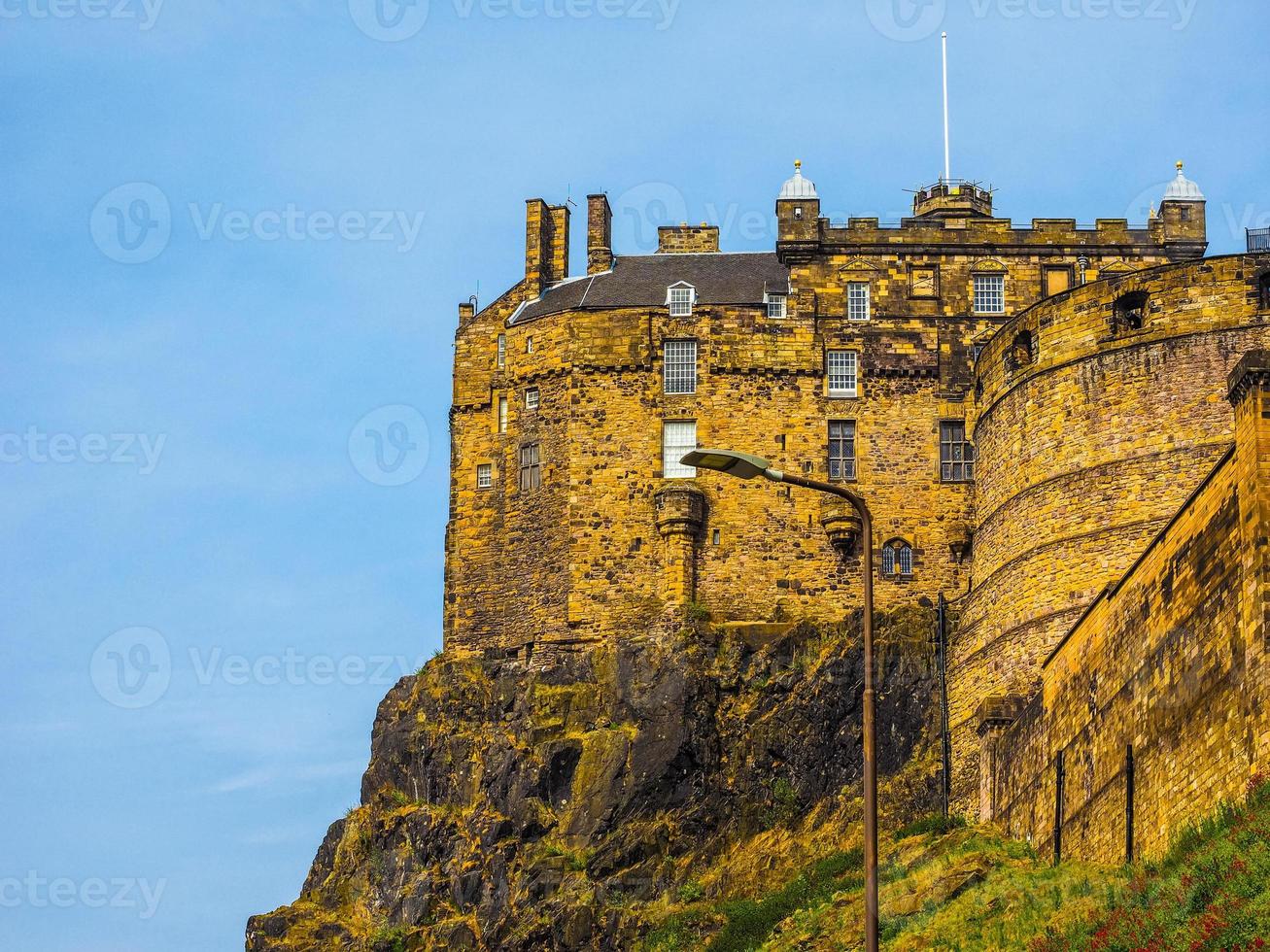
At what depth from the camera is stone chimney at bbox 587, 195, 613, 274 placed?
2963 inches

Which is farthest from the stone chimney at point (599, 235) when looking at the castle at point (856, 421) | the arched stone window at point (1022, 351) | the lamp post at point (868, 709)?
the lamp post at point (868, 709)

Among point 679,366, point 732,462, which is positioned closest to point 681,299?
point 679,366

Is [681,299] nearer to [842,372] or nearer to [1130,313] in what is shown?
[842,372]

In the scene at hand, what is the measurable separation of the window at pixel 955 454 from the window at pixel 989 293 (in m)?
3.86

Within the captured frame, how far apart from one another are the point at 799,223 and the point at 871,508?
31.5 ft

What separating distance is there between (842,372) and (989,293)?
513 cm

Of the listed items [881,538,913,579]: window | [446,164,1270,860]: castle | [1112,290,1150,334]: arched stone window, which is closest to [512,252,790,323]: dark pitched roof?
[446,164,1270,860]: castle

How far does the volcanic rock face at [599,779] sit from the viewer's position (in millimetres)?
63531

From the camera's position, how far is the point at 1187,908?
30.9m

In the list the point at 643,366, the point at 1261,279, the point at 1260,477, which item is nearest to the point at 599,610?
the point at 643,366

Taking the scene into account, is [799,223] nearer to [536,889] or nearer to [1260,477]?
[536,889]

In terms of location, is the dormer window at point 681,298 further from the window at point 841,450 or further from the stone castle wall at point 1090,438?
the stone castle wall at point 1090,438

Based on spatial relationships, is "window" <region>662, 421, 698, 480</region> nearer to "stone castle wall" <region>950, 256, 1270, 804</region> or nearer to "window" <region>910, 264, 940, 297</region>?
"window" <region>910, 264, 940, 297</region>

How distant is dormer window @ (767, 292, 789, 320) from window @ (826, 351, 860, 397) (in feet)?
6.27
